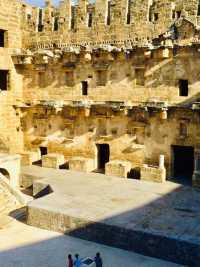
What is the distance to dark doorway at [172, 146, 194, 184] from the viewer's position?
19.9m

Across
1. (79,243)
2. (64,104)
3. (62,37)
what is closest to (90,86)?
(64,104)

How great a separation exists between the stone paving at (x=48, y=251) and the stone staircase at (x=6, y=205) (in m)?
0.70

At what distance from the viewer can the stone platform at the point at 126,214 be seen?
12.7 m

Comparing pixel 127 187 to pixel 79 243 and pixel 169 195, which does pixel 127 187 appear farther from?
pixel 79 243

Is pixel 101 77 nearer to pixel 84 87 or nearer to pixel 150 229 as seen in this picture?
pixel 84 87

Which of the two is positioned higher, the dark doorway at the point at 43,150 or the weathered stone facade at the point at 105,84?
the weathered stone facade at the point at 105,84

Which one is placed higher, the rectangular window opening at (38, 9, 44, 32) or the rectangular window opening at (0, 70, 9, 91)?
the rectangular window opening at (38, 9, 44, 32)

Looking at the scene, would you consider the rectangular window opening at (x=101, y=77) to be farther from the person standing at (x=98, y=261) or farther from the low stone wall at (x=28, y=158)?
the person standing at (x=98, y=261)

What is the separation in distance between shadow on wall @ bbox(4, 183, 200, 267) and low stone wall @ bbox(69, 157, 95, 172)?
5.56m

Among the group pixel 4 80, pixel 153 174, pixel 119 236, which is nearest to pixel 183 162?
pixel 153 174

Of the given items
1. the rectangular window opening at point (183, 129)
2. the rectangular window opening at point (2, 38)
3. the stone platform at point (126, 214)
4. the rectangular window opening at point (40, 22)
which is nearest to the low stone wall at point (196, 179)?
the stone platform at point (126, 214)

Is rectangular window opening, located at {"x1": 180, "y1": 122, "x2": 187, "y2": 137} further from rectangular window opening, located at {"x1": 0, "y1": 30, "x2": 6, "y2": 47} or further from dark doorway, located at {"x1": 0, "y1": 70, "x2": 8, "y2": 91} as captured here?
rectangular window opening, located at {"x1": 0, "y1": 30, "x2": 6, "y2": 47}

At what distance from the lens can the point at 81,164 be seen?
Result: 67.7 ft

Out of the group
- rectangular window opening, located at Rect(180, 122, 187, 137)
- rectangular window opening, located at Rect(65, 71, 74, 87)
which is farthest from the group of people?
rectangular window opening, located at Rect(65, 71, 74, 87)
